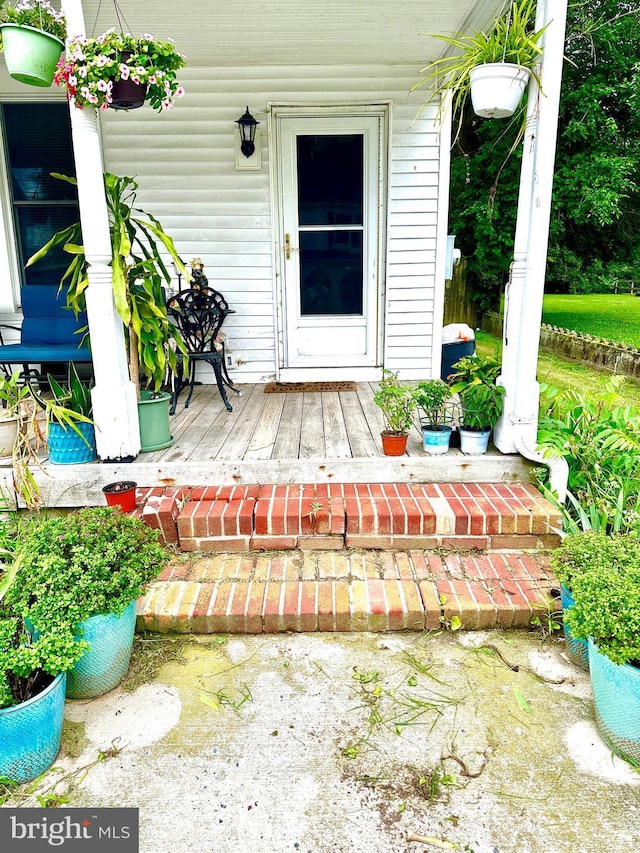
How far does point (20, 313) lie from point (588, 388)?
478 centimetres

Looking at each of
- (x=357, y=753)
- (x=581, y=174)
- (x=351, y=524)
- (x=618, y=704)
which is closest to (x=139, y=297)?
(x=351, y=524)

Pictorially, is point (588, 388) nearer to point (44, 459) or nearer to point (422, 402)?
point (422, 402)

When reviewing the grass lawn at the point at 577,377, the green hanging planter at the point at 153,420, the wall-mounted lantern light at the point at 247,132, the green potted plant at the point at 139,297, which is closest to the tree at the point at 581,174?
the grass lawn at the point at 577,377

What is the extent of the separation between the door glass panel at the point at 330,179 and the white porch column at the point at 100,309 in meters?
1.99

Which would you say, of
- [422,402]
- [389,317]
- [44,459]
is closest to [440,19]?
[389,317]

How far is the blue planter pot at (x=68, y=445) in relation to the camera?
109 inches

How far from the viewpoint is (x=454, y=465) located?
112 inches

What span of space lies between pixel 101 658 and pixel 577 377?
521 centimetres

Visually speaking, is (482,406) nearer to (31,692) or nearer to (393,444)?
(393,444)

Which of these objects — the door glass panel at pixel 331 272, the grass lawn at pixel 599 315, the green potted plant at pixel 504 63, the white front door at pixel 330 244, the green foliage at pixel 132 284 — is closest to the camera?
the green potted plant at pixel 504 63

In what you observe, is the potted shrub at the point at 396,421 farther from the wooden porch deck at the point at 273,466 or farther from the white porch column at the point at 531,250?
the white porch column at the point at 531,250

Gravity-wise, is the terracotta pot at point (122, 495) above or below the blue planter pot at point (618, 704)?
above

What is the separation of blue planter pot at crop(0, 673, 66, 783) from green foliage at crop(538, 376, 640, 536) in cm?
191

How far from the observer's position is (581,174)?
8523 mm
